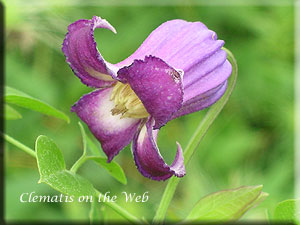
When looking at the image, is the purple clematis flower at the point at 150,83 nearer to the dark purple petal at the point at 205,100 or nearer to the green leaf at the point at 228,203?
the dark purple petal at the point at 205,100

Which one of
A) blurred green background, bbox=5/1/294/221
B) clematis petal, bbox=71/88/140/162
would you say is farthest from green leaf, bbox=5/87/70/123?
blurred green background, bbox=5/1/294/221

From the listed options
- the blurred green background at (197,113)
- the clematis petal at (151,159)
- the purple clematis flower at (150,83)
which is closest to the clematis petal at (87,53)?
the purple clematis flower at (150,83)

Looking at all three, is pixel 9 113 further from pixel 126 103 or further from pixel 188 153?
pixel 188 153

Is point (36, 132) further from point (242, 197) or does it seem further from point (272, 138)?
point (242, 197)

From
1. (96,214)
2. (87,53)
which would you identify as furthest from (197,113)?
(87,53)

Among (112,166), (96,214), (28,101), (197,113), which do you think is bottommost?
(197,113)

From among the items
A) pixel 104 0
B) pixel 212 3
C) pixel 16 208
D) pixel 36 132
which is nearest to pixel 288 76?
pixel 212 3

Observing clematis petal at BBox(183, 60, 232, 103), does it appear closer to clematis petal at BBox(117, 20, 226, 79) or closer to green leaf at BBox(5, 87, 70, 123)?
clematis petal at BBox(117, 20, 226, 79)
